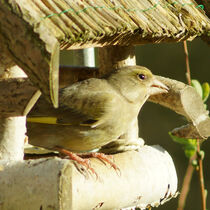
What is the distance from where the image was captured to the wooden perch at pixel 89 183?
307cm

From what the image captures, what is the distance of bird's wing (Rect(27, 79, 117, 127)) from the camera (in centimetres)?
405

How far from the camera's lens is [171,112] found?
32.1 ft

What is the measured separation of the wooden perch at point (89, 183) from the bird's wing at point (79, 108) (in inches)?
10.7

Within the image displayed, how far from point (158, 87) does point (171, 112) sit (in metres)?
5.42

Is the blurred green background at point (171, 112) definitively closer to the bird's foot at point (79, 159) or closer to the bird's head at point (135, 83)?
the bird's head at point (135, 83)

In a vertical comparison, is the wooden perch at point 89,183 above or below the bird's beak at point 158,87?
below

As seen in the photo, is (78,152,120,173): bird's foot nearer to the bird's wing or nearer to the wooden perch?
the wooden perch

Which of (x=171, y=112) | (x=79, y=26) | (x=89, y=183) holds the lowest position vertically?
(x=171, y=112)

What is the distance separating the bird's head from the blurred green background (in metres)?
4.70

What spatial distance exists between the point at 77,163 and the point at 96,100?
0.61 m

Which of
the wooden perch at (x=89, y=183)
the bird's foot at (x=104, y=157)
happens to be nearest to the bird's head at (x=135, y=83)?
the wooden perch at (x=89, y=183)

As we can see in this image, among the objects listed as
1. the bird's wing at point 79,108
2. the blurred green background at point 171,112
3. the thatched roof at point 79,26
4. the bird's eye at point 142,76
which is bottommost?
the blurred green background at point 171,112

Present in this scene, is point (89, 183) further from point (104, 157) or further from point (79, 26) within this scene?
point (79, 26)

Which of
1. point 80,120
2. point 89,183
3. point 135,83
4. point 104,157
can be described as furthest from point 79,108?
point 89,183
